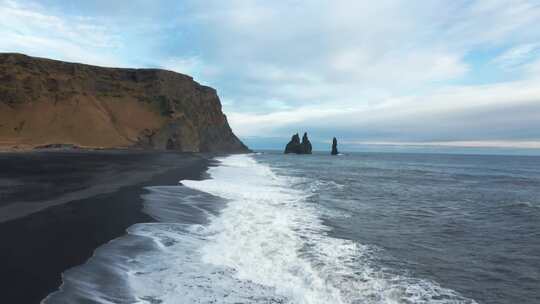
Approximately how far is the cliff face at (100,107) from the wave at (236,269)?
2536 inches

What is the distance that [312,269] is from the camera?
286 inches

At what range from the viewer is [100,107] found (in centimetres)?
9088

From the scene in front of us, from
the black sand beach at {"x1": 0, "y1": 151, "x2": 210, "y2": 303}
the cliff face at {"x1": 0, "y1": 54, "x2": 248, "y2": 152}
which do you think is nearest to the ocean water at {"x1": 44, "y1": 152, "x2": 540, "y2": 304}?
the black sand beach at {"x1": 0, "y1": 151, "x2": 210, "y2": 303}

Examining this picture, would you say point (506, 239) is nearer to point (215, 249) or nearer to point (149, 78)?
point (215, 249)

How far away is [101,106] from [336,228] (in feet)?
310

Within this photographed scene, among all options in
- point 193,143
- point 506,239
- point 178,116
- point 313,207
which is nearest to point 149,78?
point 178,116

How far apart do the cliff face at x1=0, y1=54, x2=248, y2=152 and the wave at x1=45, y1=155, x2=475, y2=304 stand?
6441 cm

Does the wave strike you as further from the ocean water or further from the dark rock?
the dark rock

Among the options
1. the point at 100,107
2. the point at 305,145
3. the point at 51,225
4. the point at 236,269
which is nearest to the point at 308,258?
the point at 236,269

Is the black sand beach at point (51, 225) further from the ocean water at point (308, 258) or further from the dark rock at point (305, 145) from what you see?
the dark rock at point (305, 145)

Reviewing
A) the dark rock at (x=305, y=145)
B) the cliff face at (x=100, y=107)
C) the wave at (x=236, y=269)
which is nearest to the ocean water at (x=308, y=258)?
the wave at (x=236, y=269)

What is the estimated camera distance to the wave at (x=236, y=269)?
5602 millimetres

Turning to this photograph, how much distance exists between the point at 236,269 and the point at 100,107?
95.8m

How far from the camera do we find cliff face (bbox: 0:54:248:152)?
75.2m
